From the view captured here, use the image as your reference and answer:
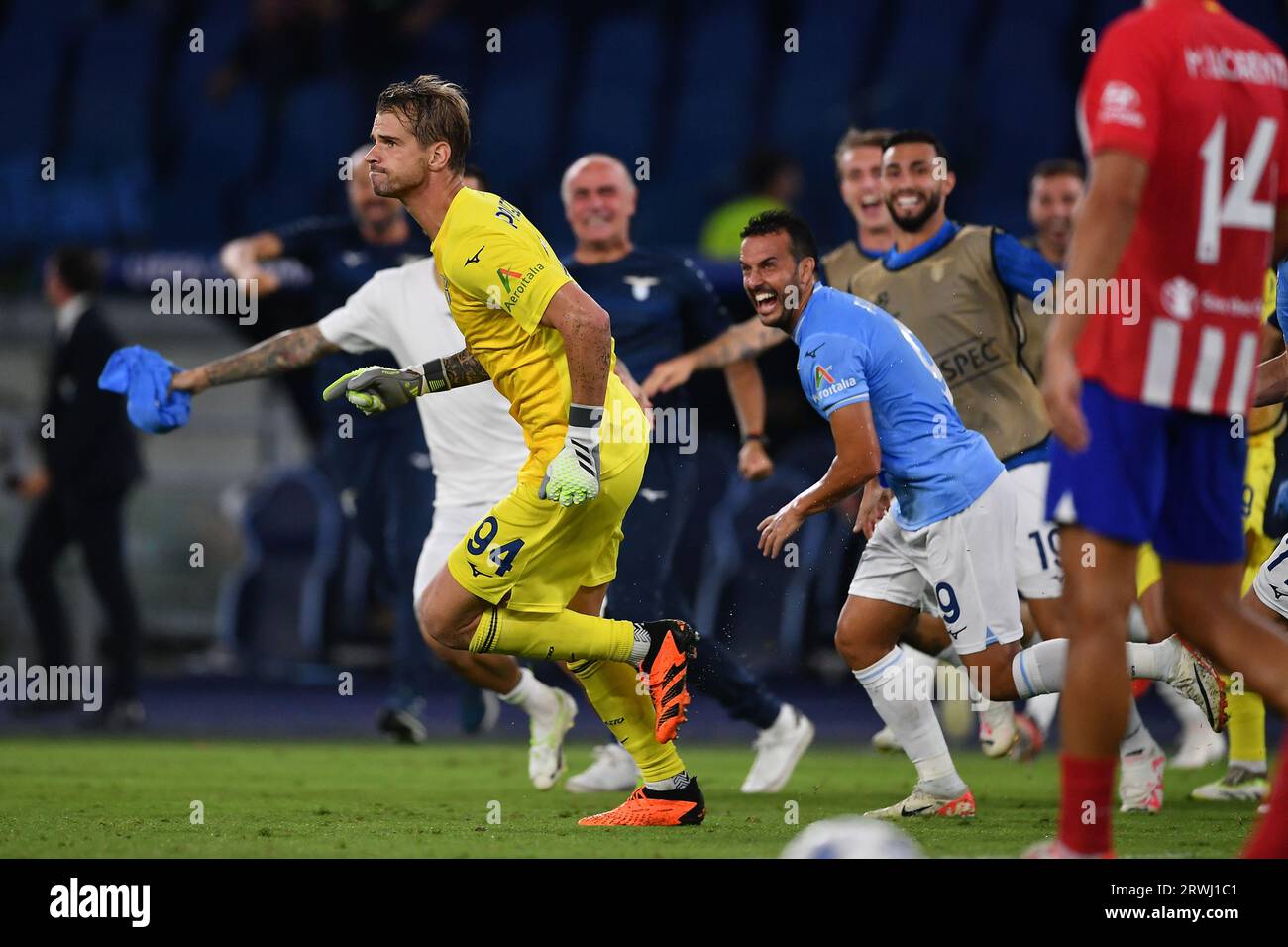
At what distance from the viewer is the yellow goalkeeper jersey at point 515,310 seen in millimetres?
5434

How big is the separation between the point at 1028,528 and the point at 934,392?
1.24 metres

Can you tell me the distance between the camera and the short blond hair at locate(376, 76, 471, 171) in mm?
5625

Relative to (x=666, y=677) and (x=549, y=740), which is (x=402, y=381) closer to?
(x=666, y=677)

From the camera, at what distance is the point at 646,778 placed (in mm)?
5977

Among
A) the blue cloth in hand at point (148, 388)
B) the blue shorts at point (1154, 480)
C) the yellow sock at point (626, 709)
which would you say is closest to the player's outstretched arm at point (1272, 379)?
the blue shorts at point (1154, 480)

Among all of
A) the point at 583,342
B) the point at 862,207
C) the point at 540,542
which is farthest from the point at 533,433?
the point at 862,207

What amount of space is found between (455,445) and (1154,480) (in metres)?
3.93

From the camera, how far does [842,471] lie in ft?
18.4

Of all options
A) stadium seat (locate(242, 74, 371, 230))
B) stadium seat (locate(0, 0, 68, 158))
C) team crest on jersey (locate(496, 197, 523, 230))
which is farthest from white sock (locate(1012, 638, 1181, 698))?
stadium seat (locate(0, 0, 68, 158))

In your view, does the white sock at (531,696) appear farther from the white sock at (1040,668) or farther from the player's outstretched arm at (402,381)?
the white sock at (1040,668)

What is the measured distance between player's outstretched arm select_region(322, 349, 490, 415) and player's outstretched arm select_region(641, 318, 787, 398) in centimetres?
127
